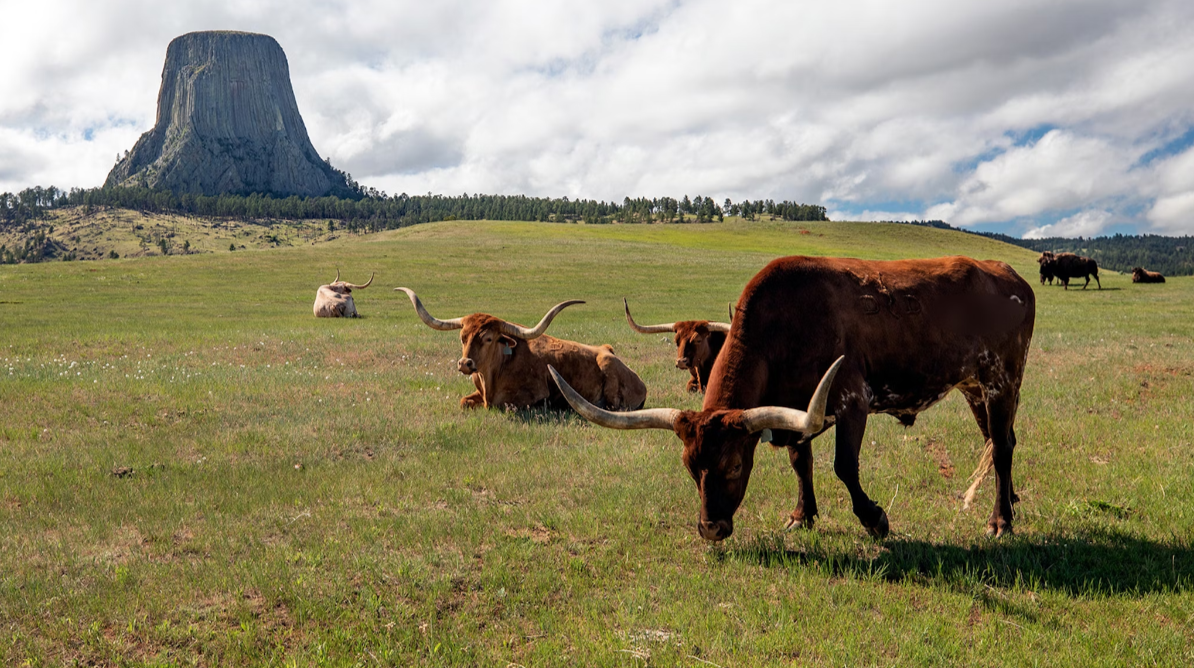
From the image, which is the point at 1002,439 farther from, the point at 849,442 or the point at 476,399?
the point at 476,399

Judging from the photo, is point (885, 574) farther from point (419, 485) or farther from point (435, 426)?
point (435, 426)

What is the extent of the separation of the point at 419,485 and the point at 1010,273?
22.9 feet

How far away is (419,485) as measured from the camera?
26.8ft

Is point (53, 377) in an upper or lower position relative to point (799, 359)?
lower

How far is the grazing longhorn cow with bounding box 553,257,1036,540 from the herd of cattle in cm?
1

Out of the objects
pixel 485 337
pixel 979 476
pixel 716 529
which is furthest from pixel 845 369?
pixel 485 337

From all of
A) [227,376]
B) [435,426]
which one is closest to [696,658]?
[435,426]

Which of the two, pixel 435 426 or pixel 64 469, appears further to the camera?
pixel 435 426

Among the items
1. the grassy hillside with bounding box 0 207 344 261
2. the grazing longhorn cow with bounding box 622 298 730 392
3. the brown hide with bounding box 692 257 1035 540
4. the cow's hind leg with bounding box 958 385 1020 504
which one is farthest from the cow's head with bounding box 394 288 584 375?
the grassy hillside with bounding box 0 207 344 261

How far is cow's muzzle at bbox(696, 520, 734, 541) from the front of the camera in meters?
5.66

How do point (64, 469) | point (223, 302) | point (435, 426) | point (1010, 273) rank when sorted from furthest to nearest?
point (223, 302) < point (435, 426) < point (64, 469) < point (1010, 273)

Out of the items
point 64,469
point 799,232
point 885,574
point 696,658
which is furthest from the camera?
point 799,232

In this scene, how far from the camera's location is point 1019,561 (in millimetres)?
5930

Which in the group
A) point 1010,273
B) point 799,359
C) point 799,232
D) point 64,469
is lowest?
point 64,469
